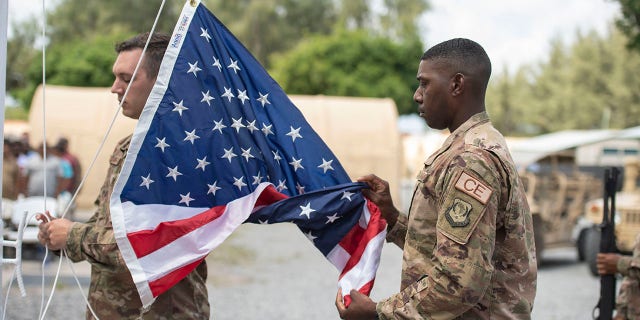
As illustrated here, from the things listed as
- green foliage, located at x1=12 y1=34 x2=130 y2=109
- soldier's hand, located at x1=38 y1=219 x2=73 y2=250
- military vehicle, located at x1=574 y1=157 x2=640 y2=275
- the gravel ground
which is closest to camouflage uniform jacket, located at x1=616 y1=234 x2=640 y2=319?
soldier's hand, located at x1=38 y1=219 x2=73 y2=250

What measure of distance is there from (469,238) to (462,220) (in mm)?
59

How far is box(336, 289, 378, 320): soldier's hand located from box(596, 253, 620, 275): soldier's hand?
2.42m

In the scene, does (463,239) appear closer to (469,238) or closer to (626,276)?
(469,238)

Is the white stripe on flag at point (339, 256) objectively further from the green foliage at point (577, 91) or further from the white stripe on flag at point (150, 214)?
the green foliage at point (577, 91)

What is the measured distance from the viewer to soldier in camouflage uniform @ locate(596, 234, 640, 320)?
4.52 m

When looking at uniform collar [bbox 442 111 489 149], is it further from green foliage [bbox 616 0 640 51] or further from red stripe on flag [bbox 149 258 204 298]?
green foliage [bbox 616 0 640 51]

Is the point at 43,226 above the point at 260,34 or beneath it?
beneath

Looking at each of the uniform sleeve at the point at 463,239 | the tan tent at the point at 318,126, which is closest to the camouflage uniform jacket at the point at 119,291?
the uniform sleeve at the point at 463,239

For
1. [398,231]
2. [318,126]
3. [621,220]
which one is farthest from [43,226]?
[318,126]

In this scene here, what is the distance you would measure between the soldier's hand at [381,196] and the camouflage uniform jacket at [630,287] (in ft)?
6.31

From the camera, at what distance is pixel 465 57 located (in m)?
2.64

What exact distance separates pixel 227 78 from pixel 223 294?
677 cm

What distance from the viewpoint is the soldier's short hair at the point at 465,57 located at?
8.64ft

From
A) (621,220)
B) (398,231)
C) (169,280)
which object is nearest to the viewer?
(169,280)
